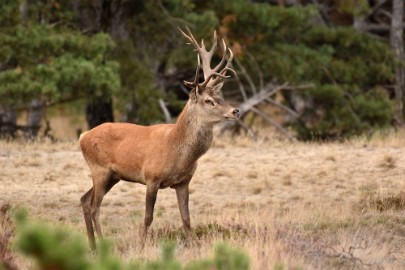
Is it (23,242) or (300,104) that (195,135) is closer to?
(23,242)

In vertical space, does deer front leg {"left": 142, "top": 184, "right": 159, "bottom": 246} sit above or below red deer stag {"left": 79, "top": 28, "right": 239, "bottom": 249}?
below

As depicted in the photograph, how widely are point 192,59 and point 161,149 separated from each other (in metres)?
12.6

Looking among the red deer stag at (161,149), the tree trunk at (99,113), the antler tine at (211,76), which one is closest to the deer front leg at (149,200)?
the red deer stag at (161,149)

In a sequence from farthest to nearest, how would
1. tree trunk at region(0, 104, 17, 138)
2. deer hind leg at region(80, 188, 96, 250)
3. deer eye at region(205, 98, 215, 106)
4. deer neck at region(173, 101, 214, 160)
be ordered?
tree trunk at region(0, 104, 17, 138), deer hind leg at region(80, 188, 96, 250), deer eye at region(205, 98, 215, 106), deer neck at region(173, 101, 214, 160)

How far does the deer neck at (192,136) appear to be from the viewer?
1051cm

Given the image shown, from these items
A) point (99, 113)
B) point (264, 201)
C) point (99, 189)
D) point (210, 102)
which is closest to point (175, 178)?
point (210, 102)

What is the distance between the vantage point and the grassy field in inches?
374

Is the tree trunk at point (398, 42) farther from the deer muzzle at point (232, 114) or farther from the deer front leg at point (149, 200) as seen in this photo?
the deer front leg at point (149, 200)

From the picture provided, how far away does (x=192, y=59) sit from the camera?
23.2 m

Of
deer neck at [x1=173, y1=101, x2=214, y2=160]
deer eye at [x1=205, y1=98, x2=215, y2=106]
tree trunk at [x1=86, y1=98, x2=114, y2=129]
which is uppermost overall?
deer eye at [x1=205, y1=98, x2=215, y2=106]

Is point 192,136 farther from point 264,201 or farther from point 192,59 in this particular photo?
point 192,59

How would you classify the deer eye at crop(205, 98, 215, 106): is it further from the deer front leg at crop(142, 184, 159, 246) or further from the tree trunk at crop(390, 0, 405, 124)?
the tree trunk at crop(390, 0, 405, 124)

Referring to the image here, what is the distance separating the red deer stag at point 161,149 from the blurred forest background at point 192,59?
804 cm

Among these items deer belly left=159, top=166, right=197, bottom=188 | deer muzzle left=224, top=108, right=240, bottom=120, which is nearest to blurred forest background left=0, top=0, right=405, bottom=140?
deer belly left=159, top=166, right=197, bottom=188
